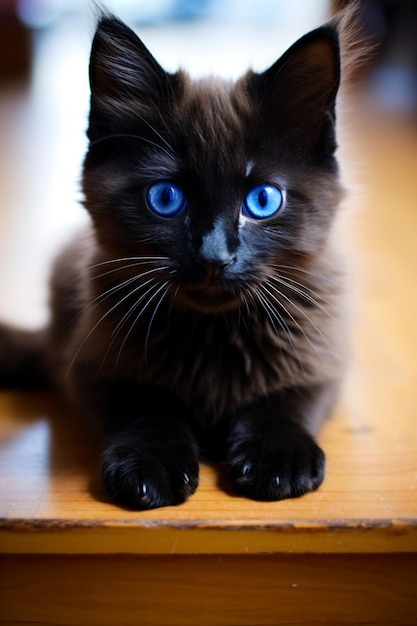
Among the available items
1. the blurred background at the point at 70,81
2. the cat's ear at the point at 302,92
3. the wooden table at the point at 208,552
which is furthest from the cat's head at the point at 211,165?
the wooden table at the point at 208,552

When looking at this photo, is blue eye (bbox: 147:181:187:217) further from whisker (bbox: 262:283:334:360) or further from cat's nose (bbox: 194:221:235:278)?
whisker (bbox: 262:283:334:360)

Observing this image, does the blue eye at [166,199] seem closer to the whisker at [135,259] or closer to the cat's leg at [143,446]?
the whisker at [135,259]

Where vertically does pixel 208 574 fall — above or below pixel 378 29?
below

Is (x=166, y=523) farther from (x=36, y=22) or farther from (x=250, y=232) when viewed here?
(x=36, y=22)

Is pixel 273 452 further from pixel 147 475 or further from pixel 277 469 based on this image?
pixel 147 475

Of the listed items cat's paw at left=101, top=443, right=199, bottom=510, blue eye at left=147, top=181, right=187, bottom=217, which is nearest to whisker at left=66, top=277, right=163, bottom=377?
blue eye at left=147, top=181, right=187, bottom=217

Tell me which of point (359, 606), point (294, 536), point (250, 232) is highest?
point (250, 232)

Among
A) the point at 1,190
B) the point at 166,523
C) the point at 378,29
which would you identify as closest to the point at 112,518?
the point at 166,523

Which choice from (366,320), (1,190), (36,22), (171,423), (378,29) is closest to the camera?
(171,423)
